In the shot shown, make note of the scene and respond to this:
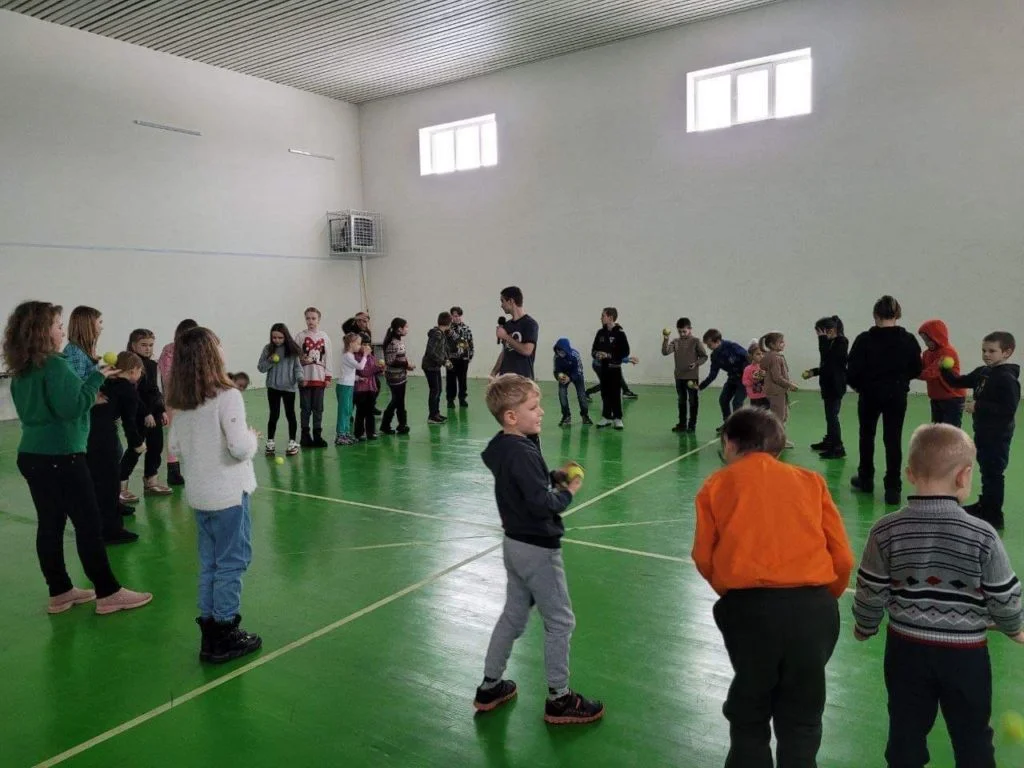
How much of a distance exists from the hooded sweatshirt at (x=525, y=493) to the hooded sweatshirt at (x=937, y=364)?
172 inches

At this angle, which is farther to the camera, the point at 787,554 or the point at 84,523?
the point at 84,523

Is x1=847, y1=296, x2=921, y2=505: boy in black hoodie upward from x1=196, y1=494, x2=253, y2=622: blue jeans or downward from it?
upward

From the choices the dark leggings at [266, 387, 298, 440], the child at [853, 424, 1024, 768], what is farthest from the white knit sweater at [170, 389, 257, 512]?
the dark leggings at [266, 387, 298, 440]

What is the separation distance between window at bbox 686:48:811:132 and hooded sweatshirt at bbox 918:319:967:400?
805cm

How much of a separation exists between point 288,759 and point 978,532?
8.05 feet

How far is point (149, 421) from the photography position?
6531mm

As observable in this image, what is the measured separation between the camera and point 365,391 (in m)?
9.55

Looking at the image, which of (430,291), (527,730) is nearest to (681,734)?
(527,730)

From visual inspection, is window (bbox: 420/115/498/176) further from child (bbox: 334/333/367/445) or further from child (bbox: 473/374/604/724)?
child (bbox: 473/374/604/724)

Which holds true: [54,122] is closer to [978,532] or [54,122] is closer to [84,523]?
[84,523]

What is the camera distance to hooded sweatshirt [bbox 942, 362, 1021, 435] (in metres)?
5.08

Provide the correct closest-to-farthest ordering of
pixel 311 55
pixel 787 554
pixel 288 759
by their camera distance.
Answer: pixel 787 554
pixel 288 759
pixel 311 55

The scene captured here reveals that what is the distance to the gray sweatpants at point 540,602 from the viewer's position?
2932 millimetres

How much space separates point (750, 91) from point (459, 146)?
6.46 meters
